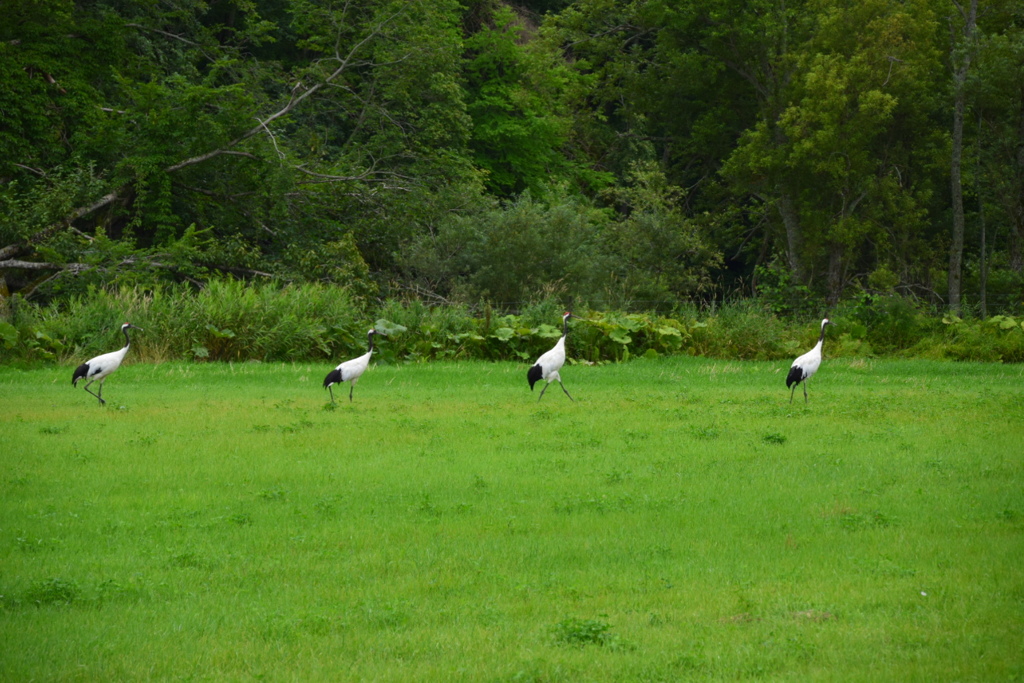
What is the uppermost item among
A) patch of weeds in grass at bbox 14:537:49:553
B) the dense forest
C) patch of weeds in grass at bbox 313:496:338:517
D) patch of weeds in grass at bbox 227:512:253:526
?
the dense forest

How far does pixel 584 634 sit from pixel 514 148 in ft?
124

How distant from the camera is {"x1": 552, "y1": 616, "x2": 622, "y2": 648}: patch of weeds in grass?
575cm

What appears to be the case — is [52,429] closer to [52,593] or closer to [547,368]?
[52,593]

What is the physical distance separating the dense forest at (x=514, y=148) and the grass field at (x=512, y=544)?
13.8m

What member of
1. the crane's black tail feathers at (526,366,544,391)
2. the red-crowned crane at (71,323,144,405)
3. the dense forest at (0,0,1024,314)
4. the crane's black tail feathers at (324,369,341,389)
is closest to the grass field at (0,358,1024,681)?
the crane's black tail feathers at (324,369,341,389)

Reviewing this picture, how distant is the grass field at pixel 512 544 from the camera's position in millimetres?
5676

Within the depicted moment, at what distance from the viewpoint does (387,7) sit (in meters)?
34.8

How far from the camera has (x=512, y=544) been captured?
306 inches

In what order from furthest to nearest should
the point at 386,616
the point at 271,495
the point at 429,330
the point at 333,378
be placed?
1. the point at 429,330
2. the point at 333,378
3. the point at 271,495
4. the point at 386,616

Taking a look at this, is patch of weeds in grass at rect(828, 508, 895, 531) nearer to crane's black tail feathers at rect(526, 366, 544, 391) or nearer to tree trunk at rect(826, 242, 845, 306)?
crane's black tail feathers at rect(526, 366, 544, 391)

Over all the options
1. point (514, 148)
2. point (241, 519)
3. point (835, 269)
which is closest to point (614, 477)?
point (241, 519)

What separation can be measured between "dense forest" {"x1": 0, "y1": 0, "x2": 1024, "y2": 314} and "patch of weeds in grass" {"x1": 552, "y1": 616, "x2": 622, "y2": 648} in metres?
20.3

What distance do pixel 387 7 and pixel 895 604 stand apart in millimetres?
31688

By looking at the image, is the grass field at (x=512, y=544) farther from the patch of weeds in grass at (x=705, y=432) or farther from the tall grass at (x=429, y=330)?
the tall grass at (x=429, y=330)
